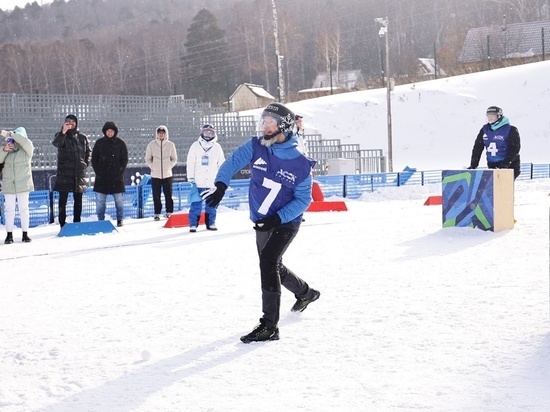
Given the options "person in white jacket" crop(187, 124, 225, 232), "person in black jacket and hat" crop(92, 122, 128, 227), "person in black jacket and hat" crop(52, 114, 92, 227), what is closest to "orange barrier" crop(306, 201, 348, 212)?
"person in white jacket" crop(187, 124, 225, 232)

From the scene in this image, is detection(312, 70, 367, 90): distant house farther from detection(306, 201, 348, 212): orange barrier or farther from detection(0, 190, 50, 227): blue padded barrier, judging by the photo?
detection(0, 190, 50, 227): blue padded barrier

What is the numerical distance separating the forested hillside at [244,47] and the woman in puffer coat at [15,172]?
56.0 metres

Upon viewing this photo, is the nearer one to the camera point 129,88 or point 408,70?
point 408,70

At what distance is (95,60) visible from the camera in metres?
83.6

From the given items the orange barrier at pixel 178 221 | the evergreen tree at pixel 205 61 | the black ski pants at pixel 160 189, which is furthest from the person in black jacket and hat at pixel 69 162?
→ the evergreen tree at pixel 205 61

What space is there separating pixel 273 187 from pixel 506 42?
6602cm

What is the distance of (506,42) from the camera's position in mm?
66750

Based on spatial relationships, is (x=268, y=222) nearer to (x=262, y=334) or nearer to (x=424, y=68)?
(x=262, y=334)

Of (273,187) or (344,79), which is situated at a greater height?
(344,79)

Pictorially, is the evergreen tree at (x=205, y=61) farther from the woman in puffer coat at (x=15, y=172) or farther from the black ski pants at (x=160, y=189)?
the woman in puffer coat at (x=15, y=172)

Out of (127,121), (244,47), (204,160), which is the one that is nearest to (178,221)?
(204,160)


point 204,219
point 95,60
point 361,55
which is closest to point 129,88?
point 95,60

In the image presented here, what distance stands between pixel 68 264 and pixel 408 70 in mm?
66149

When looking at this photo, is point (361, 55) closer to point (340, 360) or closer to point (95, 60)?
point (95, 60)
